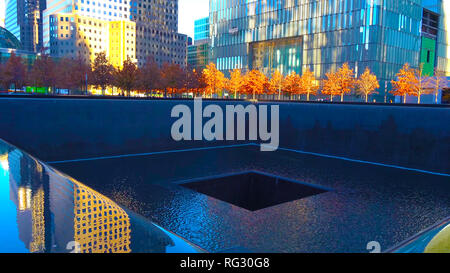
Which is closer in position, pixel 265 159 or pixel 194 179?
pixel 194 179

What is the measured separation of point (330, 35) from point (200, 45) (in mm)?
54878

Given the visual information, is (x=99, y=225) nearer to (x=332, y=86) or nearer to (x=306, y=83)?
(x=332, y=86)

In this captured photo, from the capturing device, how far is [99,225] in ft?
9.94

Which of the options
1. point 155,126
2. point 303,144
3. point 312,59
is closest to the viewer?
point 155,126

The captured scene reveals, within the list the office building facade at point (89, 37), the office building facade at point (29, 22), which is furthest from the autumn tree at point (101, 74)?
the office building facade at point (29, 22)

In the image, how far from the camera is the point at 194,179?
9.62m

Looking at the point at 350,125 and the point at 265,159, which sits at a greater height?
the point at 350,125

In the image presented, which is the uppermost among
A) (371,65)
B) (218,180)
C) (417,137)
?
(371,65)

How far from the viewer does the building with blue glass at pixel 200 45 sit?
99.2 meters

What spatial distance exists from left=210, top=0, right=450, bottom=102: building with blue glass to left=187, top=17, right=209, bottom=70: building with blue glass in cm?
3228

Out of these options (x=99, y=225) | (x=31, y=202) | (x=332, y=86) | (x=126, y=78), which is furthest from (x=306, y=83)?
(x=99, y=225)
